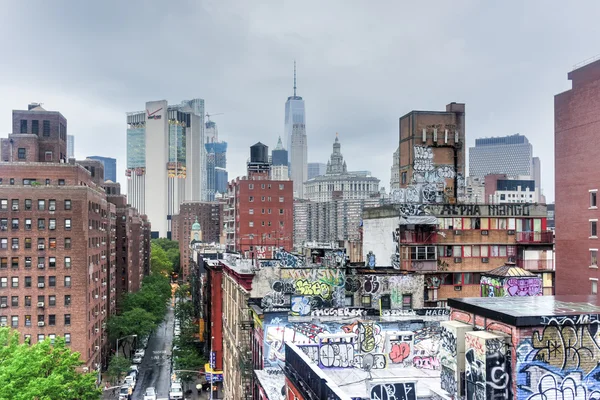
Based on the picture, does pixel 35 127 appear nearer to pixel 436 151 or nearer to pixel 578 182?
pixel 436 151

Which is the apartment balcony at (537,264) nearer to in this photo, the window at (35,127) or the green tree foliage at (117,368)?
the green tree foliage at (117,368)

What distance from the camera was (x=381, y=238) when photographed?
63625mm

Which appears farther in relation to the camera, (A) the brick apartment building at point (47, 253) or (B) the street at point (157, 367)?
(B) the street at point (157, 367)

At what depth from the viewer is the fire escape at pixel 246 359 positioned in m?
43.2

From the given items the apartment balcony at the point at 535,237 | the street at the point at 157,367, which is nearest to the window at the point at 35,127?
the street at the point at 157,367

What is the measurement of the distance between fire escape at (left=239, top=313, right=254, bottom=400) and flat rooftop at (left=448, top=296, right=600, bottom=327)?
953 inches

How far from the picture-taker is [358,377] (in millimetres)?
27469

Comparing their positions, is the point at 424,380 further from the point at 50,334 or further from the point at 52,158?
the point at 52,158

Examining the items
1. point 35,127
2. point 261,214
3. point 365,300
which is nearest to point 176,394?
point 365,300

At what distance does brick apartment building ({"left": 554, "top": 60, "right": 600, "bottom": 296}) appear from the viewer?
169ft

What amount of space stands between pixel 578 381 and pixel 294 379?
1023 centimetres

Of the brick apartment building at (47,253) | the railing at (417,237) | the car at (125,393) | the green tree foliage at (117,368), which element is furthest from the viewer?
the green tree foliage at (117,368)

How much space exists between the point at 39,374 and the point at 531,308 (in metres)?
40.8

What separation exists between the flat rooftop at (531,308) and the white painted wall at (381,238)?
3750 centimetres
